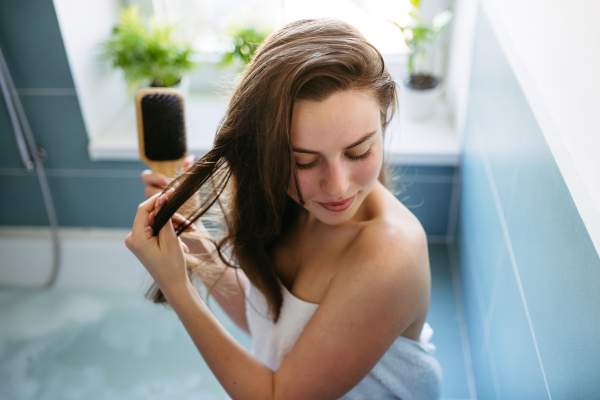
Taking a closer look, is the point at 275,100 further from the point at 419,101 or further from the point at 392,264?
the point at 419,101

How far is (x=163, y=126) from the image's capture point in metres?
0.88

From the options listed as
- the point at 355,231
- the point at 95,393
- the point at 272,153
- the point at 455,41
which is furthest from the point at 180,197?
the point at 455,41

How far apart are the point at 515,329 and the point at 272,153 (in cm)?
49

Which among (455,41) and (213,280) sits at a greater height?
(455,41)

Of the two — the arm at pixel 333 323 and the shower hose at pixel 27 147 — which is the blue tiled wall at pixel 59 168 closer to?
the shower hose at pixel 27 147

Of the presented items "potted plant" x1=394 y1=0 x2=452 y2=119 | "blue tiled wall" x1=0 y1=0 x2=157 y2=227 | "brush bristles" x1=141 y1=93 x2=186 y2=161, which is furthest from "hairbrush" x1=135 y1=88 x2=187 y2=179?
"potted plant" x1=394 y1=0 x2=452 y2=119

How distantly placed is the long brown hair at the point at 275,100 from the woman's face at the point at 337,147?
1 cm

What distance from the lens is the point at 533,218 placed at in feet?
2.36

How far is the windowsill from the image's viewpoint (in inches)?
59.4

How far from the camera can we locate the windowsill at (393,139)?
59.4 inches

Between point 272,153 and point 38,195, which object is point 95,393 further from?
point 272,153

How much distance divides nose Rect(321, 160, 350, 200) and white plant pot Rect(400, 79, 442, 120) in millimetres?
1057

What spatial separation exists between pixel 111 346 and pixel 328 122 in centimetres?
123

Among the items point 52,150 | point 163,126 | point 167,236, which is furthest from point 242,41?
point 167,236
